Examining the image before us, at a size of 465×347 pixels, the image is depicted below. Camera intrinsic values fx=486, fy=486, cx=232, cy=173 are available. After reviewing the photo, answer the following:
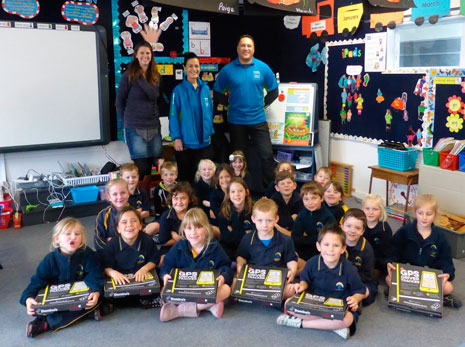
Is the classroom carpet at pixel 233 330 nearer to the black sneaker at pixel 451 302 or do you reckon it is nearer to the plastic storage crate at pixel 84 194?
the black sneaker at pixel 451 302

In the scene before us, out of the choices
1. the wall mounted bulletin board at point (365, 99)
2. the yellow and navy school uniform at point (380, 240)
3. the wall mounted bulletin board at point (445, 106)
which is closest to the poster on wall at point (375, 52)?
the wall mounted bulletin board at point (365, 99)

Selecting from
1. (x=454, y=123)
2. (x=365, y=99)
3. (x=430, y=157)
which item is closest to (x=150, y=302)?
(x=430, y=157)

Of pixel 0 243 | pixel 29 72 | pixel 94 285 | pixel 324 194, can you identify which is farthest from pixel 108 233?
pixel 29 72

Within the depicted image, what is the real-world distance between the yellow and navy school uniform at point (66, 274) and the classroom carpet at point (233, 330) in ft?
0.20

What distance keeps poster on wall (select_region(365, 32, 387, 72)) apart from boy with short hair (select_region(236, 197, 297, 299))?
92.4 inches

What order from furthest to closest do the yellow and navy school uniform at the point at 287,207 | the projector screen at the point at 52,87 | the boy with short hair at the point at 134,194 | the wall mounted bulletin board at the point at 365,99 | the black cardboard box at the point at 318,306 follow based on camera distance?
the wall mounted bulletin board at the point at 365,99
the projector screen at the point at 52,87
the boy with short hair at the point at 134,194
the yellow and navy school uniform at the point at 287,207
the black cardboard box at the point at 318,306

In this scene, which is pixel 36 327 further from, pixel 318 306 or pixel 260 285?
pixel 318 306

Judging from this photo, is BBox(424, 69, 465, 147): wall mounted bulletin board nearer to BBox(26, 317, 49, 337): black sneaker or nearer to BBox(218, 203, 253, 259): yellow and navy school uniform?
BBox(218, 203, 253, 259): yellow and navy school uniform

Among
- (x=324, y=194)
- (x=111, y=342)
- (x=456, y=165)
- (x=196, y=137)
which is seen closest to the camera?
(x=111, y=342)

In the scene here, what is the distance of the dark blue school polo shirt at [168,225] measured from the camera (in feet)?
10.9

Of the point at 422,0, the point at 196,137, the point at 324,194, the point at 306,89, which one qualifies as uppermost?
the point at 422,0

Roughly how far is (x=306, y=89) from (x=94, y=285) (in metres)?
3.30

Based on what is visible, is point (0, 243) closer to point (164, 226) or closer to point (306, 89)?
point (164, 226)

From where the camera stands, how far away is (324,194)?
3.43 meters
